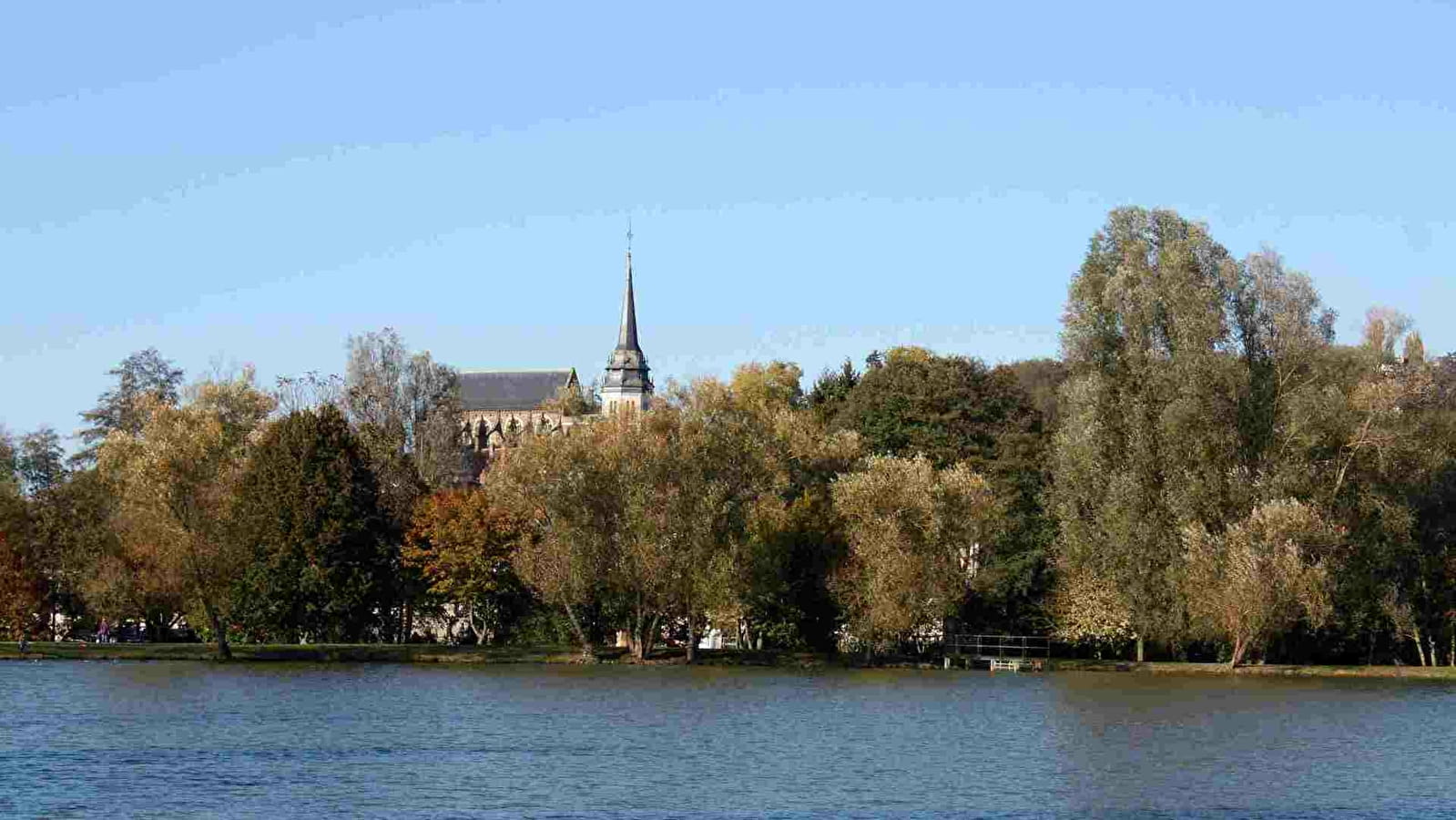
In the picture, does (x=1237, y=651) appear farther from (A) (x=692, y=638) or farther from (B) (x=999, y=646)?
(A) (x=692, y=638)

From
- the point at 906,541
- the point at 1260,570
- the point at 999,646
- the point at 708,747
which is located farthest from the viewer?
the point at 999,646

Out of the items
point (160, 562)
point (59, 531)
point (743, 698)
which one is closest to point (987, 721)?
point (743, 698)

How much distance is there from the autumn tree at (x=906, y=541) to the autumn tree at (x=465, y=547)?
569 inches

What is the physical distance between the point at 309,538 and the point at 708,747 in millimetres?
37608

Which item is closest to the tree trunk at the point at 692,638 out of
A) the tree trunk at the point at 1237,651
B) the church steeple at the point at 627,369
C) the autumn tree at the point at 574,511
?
the autumn tree at the point at 574,511

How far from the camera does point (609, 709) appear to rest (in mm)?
54438

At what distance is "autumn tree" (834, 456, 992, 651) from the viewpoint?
73.8 meters

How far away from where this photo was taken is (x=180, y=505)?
74.8m

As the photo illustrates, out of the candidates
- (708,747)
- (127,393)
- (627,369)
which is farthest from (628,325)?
(708,747)

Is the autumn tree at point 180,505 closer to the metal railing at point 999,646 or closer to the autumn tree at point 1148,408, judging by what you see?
the metal railing at point 999,646

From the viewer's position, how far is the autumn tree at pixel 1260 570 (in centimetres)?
6756

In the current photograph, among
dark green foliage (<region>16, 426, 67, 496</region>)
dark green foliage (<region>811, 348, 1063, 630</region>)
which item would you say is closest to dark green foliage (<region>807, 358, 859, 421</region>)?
dark green foliage (<region>811, 348, 1063, 630</region>)

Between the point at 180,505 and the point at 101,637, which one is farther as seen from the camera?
the point at 101,637

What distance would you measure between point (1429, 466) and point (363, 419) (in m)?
56.4
